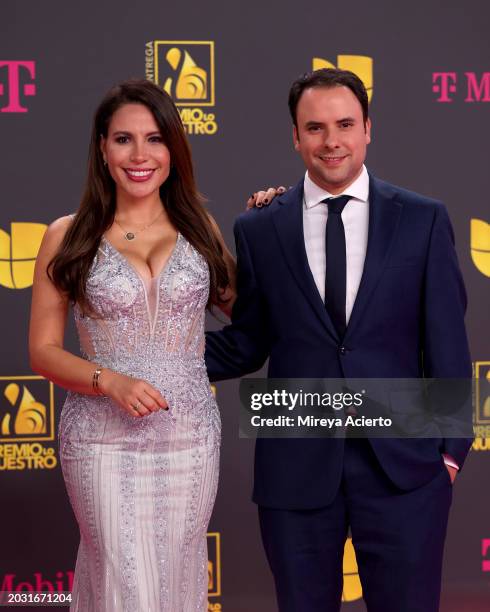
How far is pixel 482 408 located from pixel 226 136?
4.84 feet

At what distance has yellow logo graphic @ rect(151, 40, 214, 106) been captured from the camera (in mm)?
3717

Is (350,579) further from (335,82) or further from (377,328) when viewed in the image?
(335,82)

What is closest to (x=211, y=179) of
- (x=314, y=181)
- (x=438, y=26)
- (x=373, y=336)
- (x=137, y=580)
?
(x=438, y=26)

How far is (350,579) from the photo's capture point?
4.02 m

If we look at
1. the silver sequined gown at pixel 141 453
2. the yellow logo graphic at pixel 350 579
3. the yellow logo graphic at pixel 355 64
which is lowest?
the yellow logo graphic at pixel 350 579

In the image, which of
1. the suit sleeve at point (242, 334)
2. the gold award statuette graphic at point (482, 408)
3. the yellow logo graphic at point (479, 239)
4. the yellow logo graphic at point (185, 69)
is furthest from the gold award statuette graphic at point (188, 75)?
the gold award statuette graphic at point (482, 408)

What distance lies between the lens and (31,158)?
146 inches

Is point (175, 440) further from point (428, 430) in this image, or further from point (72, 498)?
point (428, 430)

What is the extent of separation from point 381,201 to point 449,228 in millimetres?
183

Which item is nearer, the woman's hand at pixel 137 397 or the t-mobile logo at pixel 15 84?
the woman's hand at pixel 137 397

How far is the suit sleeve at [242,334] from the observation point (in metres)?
2.60

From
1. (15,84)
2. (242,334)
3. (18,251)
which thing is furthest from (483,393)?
(15,84)

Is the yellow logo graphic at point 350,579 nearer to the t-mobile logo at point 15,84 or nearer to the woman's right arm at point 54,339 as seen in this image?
the woman's right arm at point 54,339

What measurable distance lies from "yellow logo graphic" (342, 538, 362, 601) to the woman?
155 cm
